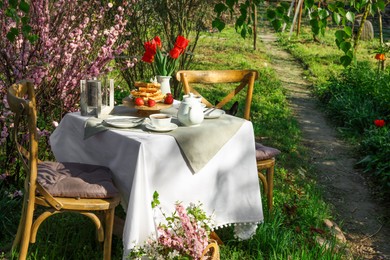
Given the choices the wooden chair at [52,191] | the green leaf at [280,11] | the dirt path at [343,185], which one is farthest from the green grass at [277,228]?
the green leaf at [280,11]

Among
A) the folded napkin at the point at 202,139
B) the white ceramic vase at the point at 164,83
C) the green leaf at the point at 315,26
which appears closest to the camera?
the green leaf at the point at 315,26

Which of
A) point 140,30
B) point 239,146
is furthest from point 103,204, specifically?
point 140,30

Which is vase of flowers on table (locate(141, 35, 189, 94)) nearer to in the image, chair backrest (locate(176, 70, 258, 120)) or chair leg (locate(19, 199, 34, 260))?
chair backrest (locate(176, 70, 258, 120))

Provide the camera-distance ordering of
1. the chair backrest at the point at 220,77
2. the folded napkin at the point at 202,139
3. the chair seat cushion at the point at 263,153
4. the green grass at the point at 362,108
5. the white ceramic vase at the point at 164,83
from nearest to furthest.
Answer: the folded napkin at the point at 202,139
the chair seat cushion at the point at 263,153
the white ceramic vase at the point at 164,83
the chair backrest at the point at 220,77
the green grass at the point at 362,108

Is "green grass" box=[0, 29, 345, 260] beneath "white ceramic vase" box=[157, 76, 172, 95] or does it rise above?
beneath

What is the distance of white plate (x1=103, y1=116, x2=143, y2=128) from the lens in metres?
3.63

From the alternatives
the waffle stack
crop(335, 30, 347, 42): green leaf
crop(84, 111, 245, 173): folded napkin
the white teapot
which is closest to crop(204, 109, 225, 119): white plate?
crop(84, 111, 245, 173): folded napkin

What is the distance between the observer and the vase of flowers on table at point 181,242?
309cm

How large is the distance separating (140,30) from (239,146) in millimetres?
4083

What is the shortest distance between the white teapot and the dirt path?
161 cm

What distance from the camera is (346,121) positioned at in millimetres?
7973

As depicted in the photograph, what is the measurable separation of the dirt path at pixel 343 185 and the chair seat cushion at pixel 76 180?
79.6 inches

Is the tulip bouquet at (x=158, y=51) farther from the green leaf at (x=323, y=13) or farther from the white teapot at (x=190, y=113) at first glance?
the green leaf at (x=323, y=13)

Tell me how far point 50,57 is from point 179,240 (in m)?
2.22
